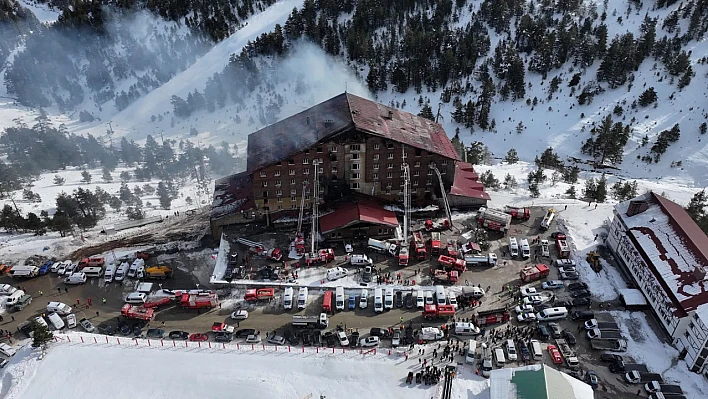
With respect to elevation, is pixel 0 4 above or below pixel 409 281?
above

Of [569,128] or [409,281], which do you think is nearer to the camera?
[409,281]

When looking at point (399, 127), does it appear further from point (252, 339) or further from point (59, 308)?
point (59, 308)

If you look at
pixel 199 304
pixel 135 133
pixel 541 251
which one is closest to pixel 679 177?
pixel 541 251

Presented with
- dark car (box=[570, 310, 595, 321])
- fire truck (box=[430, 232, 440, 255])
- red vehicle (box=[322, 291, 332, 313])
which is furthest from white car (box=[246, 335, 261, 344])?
dark car (box=[570, 310, 595, 321])

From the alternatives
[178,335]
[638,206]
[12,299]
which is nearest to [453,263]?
[638,206]

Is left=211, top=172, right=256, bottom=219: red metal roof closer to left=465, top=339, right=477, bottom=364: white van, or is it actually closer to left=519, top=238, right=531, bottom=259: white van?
left=465, top=339, right=477, bottom=364: white van

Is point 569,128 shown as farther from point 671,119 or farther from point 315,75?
point 315,75
